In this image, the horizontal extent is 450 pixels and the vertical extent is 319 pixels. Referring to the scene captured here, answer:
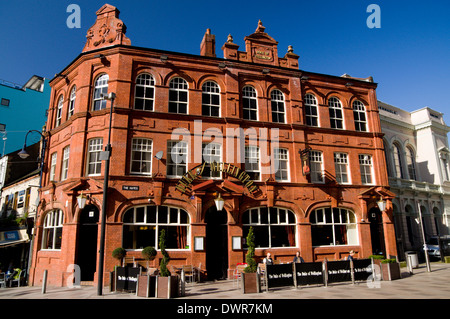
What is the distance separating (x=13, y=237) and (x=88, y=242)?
8.30 m

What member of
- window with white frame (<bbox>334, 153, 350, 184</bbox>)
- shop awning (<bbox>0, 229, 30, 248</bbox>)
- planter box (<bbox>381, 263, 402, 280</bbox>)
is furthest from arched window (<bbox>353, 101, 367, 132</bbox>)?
shop awning (<bbox>0, 229, 30, 248</bbox>)

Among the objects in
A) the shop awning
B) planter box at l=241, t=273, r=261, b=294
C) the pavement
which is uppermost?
the shop awning

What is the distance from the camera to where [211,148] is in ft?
62.3

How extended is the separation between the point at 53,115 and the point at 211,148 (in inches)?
436

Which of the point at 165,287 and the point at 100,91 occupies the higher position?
the point at 100,91

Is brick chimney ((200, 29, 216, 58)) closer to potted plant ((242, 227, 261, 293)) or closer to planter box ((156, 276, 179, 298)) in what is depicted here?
potted plant ((242, 227, 261, 293))

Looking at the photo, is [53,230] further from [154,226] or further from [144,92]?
[144,92]

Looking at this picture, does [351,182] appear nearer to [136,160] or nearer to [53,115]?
[136,160]

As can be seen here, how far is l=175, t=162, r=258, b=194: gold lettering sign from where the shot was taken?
17.6 meters

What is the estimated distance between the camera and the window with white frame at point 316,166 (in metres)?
20.8

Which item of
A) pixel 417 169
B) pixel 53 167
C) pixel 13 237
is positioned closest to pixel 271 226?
pixel 53 167

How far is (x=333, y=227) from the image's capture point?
66.6ft

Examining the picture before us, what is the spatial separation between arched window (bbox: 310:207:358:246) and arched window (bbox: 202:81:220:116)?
893 cm
